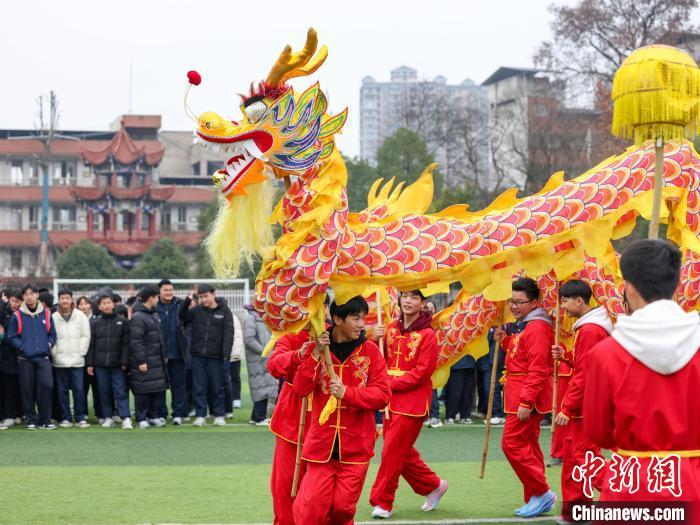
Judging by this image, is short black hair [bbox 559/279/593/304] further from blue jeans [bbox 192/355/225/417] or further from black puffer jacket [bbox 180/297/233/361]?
blue jeans [bbox 192/355/225/417]

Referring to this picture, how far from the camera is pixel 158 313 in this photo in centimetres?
1319

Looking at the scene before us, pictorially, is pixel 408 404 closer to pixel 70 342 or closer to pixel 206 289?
pixel 206 289

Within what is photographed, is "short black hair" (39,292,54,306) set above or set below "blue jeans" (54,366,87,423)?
above

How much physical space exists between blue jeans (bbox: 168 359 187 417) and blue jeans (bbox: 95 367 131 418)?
62cm

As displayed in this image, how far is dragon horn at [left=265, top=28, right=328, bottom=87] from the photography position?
574 cm

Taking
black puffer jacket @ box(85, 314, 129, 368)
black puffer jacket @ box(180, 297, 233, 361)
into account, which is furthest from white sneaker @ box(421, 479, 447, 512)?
black puffer jacket @ box(85, 314, 129, 368)

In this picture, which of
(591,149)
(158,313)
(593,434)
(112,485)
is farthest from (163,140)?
(593,434)

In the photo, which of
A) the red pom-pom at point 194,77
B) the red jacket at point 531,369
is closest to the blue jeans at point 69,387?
the red jacket at point 531,369

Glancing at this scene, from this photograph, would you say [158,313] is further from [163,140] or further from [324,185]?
[163,140]

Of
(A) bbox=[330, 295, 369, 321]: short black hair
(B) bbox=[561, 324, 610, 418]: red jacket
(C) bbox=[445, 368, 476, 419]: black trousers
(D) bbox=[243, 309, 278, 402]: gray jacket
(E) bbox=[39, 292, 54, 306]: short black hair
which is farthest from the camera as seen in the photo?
(C) bbox=[445, 368, 476, 419]: black trousers

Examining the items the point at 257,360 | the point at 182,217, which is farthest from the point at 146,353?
the point at 182,217

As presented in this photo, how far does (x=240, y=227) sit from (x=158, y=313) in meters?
7.37

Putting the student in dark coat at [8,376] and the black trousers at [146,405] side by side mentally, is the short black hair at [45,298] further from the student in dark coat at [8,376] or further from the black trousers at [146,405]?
the black trousers at [146,405]

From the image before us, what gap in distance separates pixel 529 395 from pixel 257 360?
5.82 meters
